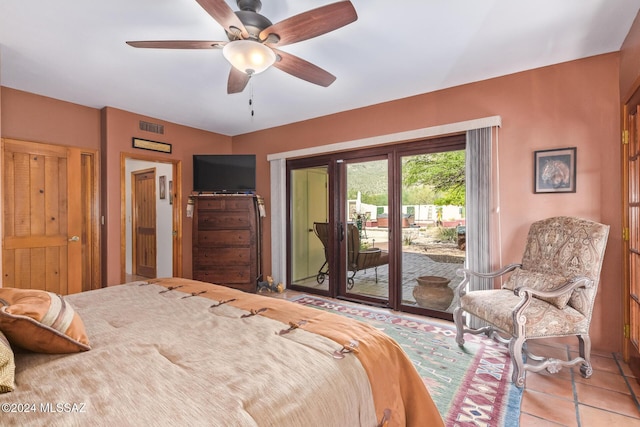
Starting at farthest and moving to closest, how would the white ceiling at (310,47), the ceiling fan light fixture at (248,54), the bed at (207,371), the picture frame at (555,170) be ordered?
the picture frame at (555,170) → the white ceiling at (310,47) → the ceiling fan light fixture at (248,54) → the bed at (207,371)

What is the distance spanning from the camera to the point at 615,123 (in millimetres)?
2572

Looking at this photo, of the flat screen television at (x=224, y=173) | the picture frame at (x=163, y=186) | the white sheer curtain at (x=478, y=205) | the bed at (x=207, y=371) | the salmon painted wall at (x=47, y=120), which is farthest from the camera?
the picture frame at (x=163, y=186)

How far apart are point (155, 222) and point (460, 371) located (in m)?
5.38

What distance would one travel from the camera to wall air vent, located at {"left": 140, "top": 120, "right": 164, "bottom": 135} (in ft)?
14.0

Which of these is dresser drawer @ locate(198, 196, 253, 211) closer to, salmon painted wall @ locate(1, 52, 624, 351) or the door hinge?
salmon painted wall @ locate(1, 52, 624, 351)

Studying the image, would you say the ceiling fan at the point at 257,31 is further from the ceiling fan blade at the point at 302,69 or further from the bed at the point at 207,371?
the bed at the point at 207,371

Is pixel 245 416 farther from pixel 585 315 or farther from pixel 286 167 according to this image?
pixel 286 167

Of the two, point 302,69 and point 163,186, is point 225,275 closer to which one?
point 163,186

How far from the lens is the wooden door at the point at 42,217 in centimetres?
336

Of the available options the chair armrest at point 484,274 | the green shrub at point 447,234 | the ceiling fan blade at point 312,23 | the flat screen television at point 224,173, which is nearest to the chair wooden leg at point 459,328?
the chair armrest at point 484,274

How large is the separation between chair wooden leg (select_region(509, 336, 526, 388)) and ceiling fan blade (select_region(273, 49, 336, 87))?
7.49 ft

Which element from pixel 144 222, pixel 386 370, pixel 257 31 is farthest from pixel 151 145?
pixel 386 370

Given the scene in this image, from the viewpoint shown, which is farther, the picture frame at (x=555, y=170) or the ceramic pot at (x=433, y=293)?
the ceramic pot at (x=433, y=293)

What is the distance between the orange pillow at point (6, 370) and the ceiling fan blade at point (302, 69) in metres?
1.98
